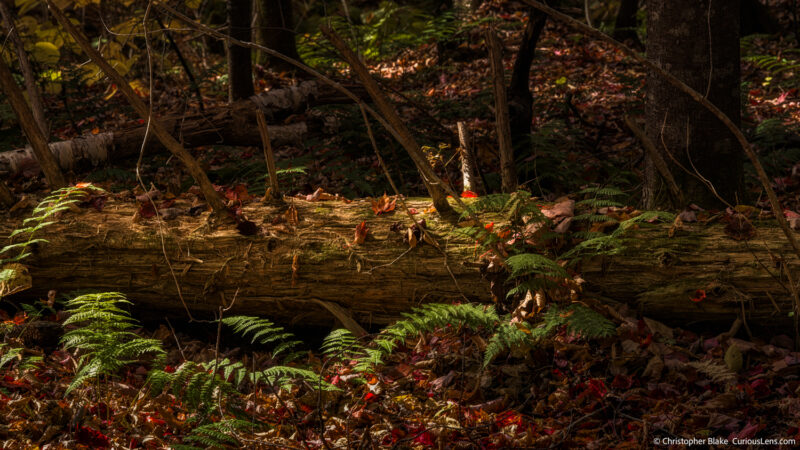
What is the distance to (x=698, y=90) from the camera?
3.70 m

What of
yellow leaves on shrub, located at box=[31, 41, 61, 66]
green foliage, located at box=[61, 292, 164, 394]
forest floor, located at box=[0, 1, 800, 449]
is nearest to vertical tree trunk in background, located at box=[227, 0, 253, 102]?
yellow leaves on shrub, located at box=[31, 41, 61, 66]

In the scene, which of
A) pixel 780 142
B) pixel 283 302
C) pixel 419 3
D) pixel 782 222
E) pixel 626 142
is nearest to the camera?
pixel 782 222

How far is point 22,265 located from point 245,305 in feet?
4.85

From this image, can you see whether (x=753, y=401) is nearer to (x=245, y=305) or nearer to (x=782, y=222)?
(x=782, y=222)

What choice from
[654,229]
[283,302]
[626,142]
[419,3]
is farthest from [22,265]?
[419,3]

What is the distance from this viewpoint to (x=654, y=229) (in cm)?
323

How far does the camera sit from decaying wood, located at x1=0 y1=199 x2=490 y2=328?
3418 mm

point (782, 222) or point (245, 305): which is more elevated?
point (782, 222)

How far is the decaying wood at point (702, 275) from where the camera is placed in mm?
2920

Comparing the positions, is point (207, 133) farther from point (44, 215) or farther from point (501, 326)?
point (501, 326)

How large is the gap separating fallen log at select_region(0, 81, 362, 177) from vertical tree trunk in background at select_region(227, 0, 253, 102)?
27 cm

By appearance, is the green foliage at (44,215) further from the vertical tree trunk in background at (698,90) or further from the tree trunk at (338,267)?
the vertical tree trunk in background at (698,90)

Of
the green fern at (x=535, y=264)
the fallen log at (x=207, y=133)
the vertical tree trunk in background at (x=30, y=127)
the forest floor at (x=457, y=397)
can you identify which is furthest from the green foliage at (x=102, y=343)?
the fallen log at (x=207, y=133)

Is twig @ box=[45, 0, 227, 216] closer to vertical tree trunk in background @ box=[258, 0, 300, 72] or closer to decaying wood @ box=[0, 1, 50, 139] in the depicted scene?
decaying wood @ box=[0, 1, 50, 139]
